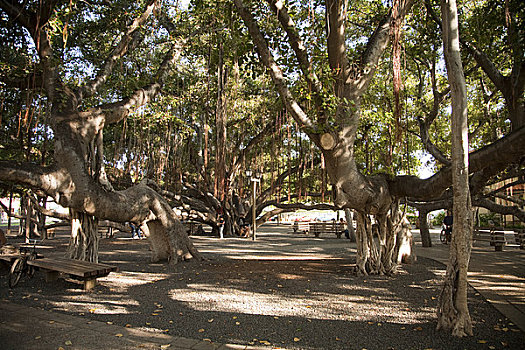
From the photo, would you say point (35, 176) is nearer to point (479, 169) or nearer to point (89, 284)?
point (89, 284)

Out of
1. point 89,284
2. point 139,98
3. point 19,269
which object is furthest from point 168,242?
point 139,98

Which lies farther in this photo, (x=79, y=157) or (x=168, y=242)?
(x=168, y=242)

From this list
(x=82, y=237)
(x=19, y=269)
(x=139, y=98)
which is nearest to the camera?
(x=19, y=269)

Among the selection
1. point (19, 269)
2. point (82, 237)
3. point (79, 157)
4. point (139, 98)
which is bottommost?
point (19, 269)

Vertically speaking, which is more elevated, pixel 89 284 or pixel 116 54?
pixel 116 54

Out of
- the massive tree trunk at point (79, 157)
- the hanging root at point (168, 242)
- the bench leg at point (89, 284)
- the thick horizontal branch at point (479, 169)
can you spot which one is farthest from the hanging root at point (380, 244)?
the bench leg at point (89, 284)

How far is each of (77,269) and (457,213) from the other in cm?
534

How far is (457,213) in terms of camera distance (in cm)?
373

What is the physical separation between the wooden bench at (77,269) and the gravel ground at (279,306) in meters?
0.17

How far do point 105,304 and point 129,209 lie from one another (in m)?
2.76

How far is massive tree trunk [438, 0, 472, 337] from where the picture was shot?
3611mm

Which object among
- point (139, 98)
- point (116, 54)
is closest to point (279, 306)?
point (139, 98)

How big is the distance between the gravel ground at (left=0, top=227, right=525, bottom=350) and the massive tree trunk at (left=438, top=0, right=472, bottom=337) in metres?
0.21

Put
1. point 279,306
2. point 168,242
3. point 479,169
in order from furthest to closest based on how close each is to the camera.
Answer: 1. point 168,242
2. point 479,169
3. point 279,306
